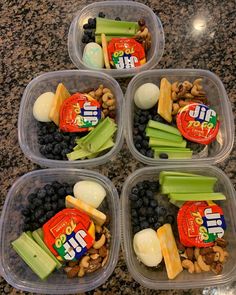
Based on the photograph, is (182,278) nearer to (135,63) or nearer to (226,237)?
(226,237)

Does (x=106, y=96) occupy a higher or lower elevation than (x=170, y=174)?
higher

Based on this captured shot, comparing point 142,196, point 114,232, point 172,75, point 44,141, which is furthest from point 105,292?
point 172,75

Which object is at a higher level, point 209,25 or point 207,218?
point 209,25

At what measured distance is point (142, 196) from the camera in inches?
35.5

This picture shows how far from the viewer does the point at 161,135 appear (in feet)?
3.18

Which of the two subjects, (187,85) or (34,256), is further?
(187,85)

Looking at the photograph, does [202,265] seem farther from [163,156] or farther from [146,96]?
[146,96]

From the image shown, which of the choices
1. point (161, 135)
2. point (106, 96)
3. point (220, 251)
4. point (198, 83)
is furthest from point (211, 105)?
point (220, 251)

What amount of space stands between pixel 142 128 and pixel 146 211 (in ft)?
0.73

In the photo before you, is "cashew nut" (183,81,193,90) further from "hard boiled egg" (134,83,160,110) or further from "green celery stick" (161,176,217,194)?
"green celery stick" (161,176,217,194)

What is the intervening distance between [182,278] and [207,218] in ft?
0.50

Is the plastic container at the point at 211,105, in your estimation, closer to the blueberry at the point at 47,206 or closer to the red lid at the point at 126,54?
the red lid at the point at 126,54

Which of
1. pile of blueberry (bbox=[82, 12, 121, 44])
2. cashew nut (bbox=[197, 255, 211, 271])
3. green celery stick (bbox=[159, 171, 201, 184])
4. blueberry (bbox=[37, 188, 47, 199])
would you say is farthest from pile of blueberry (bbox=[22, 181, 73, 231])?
pile of blueberry (bbox=[82, 12, 121, 44])

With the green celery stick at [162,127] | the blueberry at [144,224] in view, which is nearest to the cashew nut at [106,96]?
the green celery stick at [162,127]
